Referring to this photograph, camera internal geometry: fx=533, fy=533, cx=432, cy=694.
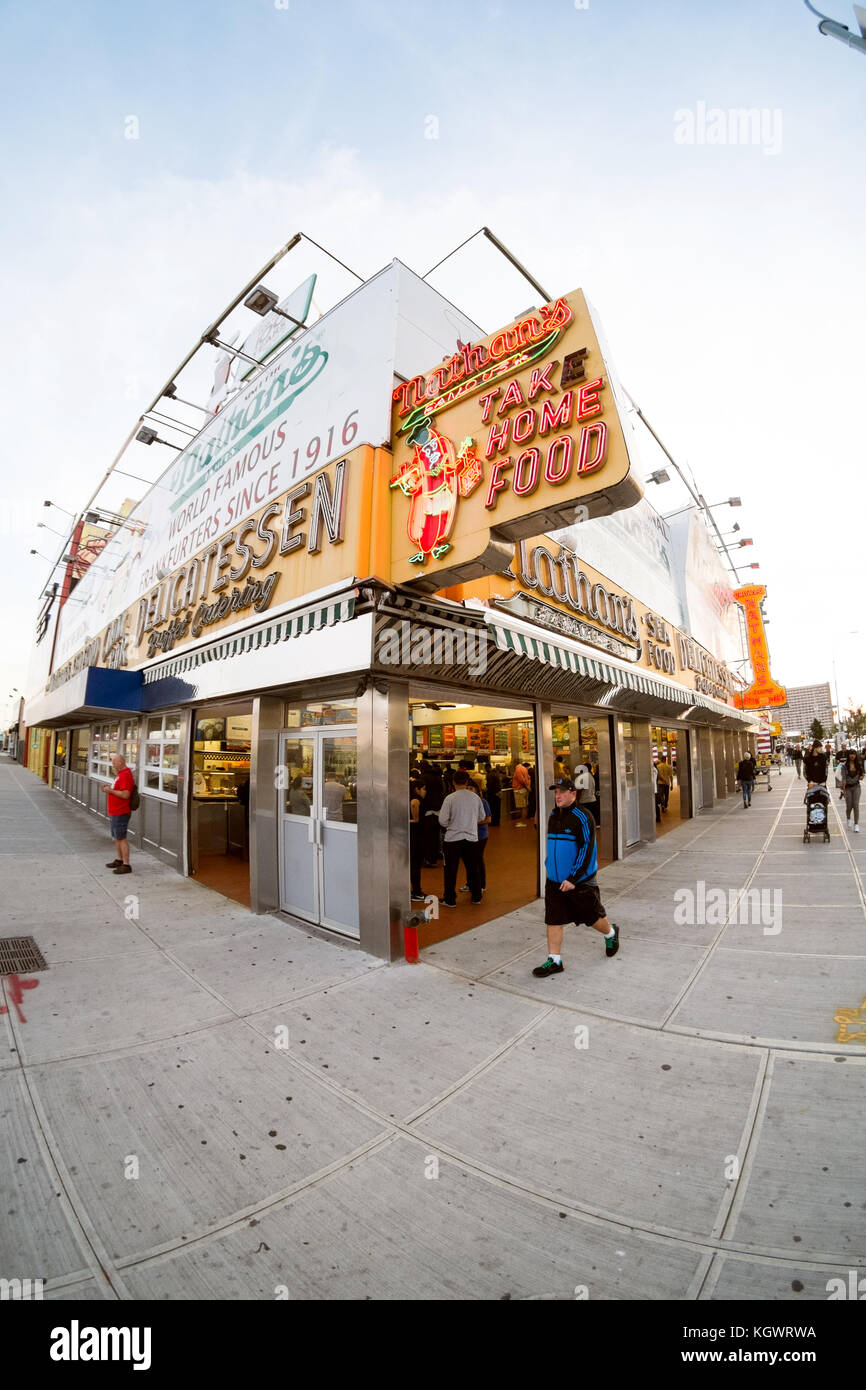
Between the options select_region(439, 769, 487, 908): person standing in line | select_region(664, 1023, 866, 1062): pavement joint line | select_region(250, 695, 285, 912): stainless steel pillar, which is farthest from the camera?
select_region(439, 769, 487, 908): person standing in line

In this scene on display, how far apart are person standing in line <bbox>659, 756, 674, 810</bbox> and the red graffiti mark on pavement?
17121 mm

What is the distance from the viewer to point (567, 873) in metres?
5.09

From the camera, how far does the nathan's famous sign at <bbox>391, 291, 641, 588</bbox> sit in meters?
4.28

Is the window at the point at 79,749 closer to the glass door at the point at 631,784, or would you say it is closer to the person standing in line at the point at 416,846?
the person standing in line at the point at 416,846

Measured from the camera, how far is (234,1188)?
263 centimetres

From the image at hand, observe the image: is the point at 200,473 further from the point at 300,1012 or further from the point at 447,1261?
the point at 447,1261

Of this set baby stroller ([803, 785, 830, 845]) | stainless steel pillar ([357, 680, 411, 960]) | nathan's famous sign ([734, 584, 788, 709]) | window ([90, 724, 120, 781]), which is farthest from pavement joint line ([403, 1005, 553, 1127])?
nathan's famous sign ([734, 584, 788, 709])

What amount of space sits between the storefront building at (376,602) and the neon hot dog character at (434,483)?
0.09 ft

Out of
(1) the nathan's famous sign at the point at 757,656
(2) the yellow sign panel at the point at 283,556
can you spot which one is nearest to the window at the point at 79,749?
(2) the yellow sign panel at the point at 283,556

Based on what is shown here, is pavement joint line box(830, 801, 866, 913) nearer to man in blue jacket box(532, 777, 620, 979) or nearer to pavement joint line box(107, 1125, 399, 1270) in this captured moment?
man in blue jacket box(532, 777, 620, 979)

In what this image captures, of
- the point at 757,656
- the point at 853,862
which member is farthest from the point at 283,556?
the point at 757,656
